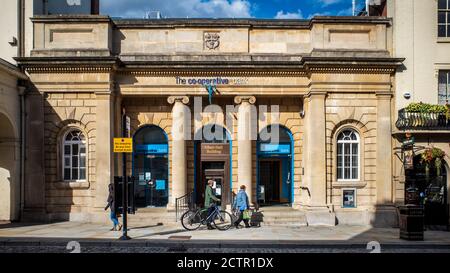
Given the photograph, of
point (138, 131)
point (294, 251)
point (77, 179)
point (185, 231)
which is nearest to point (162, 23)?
point (138, 131)

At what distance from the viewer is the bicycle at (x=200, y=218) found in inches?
595

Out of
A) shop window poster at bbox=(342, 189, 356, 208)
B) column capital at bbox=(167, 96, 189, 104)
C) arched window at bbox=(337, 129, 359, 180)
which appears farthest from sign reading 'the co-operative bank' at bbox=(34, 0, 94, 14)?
shop window poster at bbox=(342, 189, 356, 208)

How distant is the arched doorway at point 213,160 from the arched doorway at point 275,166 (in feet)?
4.92

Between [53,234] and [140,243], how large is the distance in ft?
11.0

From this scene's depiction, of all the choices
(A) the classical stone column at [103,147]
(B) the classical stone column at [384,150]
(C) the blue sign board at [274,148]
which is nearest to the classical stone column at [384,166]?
(B) the classical stone column at [384,150]

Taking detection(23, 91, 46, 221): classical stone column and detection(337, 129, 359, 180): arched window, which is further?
detection(337, 129, 359, 180): arched window

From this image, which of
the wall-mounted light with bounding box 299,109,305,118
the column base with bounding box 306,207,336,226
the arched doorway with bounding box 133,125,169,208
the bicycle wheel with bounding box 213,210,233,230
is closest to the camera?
the bicycle wheel with bounding box 213,210,233,230

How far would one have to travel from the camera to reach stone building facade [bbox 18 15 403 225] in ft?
55.3

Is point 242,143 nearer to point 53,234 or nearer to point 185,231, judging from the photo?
point 185,231

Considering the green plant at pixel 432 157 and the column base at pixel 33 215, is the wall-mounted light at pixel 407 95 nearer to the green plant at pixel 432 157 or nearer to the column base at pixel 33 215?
the green plant at pixel 432 157

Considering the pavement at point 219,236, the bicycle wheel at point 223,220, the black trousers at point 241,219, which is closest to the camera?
the pavement at point 219,236

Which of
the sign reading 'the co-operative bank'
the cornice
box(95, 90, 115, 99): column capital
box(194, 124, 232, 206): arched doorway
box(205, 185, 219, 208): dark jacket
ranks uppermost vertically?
the sign reading 'the co-operative bank'

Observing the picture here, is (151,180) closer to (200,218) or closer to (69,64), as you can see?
(200,218)

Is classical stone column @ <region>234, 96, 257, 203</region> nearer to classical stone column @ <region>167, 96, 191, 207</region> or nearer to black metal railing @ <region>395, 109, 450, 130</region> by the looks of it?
classical stone column @ <region>167, 96, 191, 207</region>
